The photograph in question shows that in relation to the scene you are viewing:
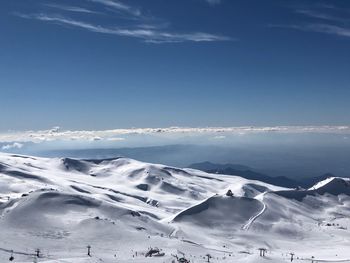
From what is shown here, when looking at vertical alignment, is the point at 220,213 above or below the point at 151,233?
below

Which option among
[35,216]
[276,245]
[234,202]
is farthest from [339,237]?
[35,216]

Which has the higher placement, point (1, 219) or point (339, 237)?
point (1, 219)

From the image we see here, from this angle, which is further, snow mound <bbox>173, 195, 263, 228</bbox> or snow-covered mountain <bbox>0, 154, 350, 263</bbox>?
snow mound <bbox>173, 195, 263, 228</bbox>

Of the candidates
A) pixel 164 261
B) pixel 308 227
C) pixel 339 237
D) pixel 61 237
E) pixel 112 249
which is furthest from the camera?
pixel 308 227

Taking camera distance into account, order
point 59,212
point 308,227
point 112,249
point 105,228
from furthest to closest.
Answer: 1. point 308,227
2. point 59,212
3. point 105,228
4. point 112,249

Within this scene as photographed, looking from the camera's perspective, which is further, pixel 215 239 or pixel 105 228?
pixel 215 239

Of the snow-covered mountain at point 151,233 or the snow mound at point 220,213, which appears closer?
the snow-covered mountain at point 151,233

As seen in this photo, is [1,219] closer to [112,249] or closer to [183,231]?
[112,249]

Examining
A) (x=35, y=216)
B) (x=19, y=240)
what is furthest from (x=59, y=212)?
(x=19, y=240)

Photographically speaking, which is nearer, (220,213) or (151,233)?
(151,233)
